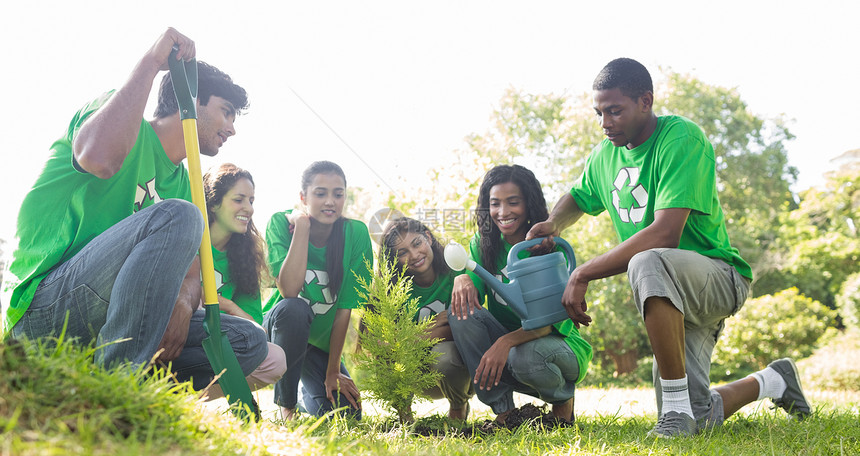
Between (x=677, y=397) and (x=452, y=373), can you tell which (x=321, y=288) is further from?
(x=677, y=397)

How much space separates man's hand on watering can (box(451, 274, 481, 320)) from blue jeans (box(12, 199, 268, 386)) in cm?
135

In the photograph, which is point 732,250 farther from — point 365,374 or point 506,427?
point 365,374

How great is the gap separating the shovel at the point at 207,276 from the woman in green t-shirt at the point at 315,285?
3.10 ft

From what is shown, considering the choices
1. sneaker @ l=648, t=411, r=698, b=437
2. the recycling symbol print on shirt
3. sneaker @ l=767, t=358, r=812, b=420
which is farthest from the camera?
sneaker @ l=767, t=358, r=812, b=420

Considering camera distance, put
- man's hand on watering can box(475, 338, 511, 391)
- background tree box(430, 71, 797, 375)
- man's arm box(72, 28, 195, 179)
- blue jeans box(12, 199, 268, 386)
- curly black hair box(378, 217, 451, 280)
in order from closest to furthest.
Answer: blue jeans box(12, 199, 268, 386) < man's arm box(72, 28, 195, 179) < man's hand on watering can box(475, 338, 511, 391) < curly black hair box(378, 217, 451, 280) < background tree box(430, 71, 797, 375)

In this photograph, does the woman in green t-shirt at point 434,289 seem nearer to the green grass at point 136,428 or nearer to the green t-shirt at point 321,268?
the green t-shirt at point 321,268

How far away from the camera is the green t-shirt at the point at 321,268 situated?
3.60 metres

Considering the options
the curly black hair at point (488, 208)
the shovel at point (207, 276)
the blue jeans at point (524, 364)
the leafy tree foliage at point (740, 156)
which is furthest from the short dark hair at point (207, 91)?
the leafy tree foliage at point (740, 156)

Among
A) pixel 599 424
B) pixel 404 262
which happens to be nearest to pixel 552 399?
pixel 599 424

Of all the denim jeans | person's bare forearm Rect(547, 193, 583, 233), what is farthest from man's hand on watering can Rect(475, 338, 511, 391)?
the denim jeans

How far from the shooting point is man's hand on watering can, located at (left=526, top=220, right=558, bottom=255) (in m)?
3.12

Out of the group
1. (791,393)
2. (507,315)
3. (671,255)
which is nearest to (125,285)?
(507,315)

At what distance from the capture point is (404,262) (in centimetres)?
342

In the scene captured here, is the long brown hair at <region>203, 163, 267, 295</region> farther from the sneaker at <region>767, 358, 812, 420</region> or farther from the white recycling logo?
the sneaker at <region>767, 358, 812, 420</region>
